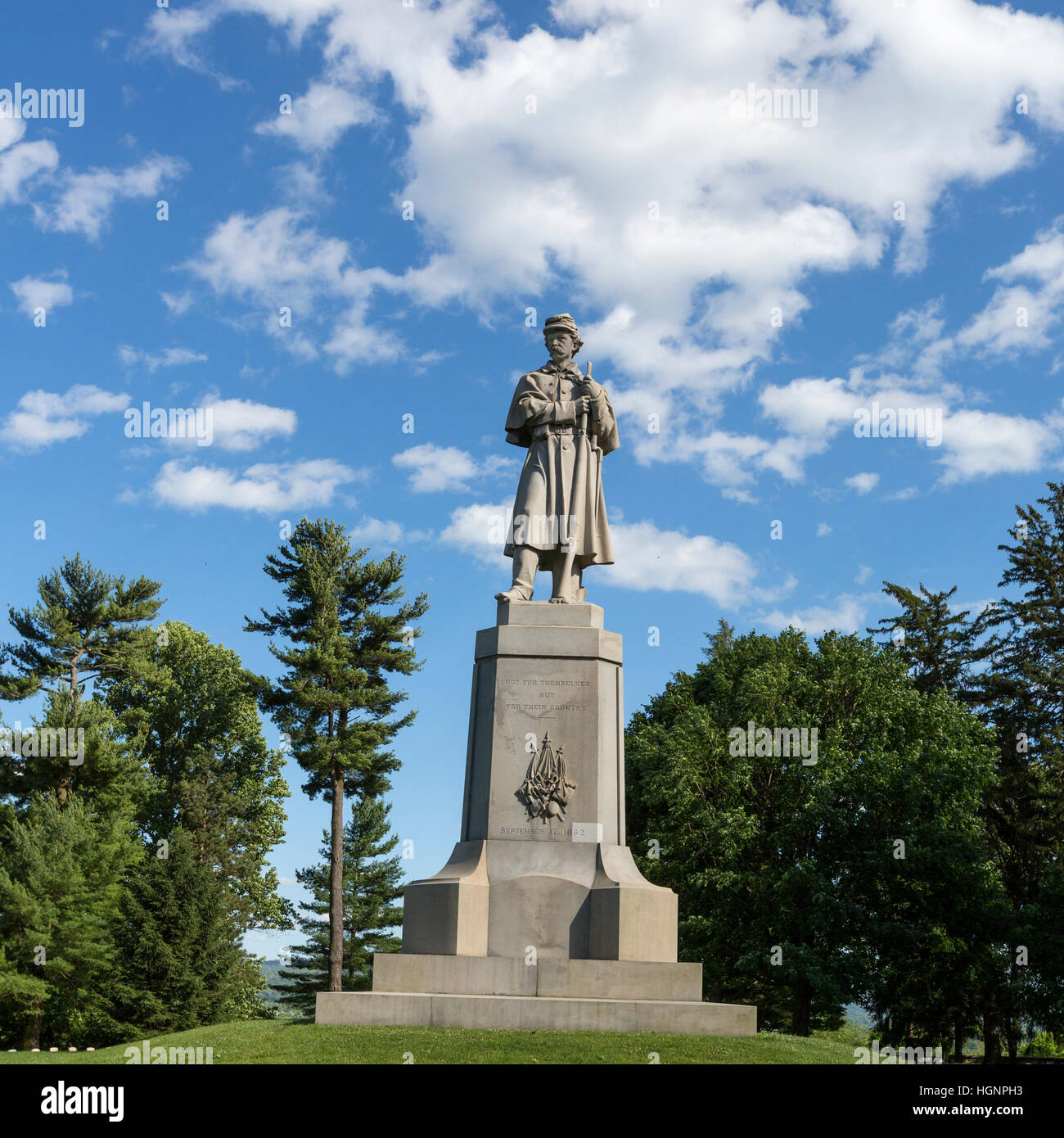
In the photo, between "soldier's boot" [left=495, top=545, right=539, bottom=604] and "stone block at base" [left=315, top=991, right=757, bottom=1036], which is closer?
"stone block at base" [left=315, top=991, right=757, bottom=1036]

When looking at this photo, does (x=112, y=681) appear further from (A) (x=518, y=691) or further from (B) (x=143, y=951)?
(A) (x=518, y=691)

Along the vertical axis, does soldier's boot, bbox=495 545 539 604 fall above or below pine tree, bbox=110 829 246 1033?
above

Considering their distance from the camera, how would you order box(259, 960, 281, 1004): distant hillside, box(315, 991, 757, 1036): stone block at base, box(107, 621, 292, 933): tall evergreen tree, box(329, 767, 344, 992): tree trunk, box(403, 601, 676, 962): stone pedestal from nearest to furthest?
1. box(315, 991, 757, 1036): stone block at base
2. box(403, 601, 676, 962): stone pedestal
3. box(329, 767, 344, 992): tree trunk
4. box(107, 621, 292, 933): tall evergreen tree
5. box(259, 960, 281, 1004): distant hillside

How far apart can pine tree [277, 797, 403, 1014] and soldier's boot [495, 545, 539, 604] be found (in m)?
37.7

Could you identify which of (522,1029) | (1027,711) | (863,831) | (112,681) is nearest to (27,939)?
(112,681)

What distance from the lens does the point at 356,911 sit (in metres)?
53.6

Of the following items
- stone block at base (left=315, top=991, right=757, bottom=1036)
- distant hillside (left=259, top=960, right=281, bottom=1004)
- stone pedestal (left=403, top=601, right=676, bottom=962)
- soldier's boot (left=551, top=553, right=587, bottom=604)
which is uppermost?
soldier's boot (left=551, top=553, right=587, bottom=604)

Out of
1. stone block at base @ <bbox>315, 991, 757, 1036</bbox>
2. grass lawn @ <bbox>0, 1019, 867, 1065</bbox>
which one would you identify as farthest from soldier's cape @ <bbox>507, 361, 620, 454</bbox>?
grass lawn @ <bbox>0, 1019, 867, 1065</bbox>

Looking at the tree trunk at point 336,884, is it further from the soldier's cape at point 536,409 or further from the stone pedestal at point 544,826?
the soldier's cape at point 536,409

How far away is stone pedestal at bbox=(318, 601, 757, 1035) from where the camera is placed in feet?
40.6

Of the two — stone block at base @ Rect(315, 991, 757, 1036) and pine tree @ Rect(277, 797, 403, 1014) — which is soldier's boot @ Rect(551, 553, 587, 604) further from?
pine tree @ Rect(277, 797, 403, 1014)

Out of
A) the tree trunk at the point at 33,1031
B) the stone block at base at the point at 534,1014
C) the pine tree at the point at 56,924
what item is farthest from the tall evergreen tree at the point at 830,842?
the tree trunk at the point at 33,1031

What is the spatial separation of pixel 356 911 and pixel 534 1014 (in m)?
43.6
